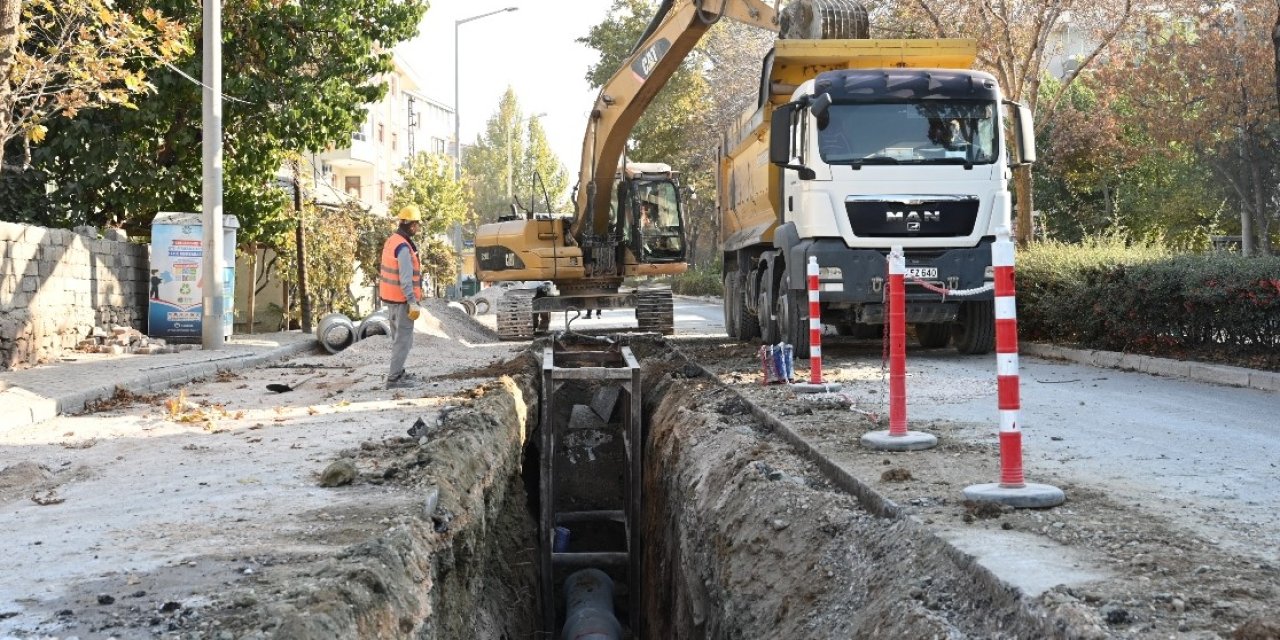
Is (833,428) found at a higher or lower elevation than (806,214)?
lower

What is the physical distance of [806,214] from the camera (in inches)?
554

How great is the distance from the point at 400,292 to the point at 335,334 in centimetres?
800

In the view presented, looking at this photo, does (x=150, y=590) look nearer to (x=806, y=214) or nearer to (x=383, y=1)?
(x=806, y=214)

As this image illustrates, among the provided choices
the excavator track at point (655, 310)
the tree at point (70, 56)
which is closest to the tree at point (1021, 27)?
the excavator track at point (655, 310)

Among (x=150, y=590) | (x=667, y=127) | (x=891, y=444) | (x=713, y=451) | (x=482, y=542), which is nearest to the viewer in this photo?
(x=150, y=590)

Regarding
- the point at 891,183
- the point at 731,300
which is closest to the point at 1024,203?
the point at 731,300

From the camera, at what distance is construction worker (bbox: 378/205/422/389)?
1329cm

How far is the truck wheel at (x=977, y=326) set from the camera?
15242 mm

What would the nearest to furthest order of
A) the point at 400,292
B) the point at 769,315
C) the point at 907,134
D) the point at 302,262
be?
the point at 400,292 < the point at 907,134 < the point at 769,315 < the point at 302,262

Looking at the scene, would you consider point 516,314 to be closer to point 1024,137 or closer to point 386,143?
point 1024,137

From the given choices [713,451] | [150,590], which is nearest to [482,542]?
[713,451]

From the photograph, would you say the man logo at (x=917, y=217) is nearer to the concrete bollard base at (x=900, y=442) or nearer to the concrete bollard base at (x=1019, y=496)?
the concrete bollard base at (x=900, y=442)

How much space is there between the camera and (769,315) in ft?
51.9

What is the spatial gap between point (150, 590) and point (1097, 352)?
466 inches
